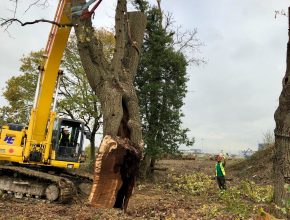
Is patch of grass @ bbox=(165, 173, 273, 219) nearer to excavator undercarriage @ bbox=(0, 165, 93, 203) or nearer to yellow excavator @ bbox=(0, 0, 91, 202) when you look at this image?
excavator undercarriage @ bbox=(0, 165, 93, 203)

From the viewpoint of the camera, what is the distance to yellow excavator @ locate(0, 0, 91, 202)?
12.7 m

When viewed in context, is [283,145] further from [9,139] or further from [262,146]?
[262,146]

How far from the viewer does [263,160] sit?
26.9m

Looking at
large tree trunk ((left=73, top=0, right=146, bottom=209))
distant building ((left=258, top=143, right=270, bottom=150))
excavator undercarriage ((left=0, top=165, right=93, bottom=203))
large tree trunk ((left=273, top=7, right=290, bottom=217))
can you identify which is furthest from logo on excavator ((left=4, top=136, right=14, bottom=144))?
distant building ((left=258, top=143, right=270, bottom=150))

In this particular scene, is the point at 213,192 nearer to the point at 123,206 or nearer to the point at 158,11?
the point at 123,206

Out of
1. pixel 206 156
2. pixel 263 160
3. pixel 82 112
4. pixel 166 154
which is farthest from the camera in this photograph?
pixel 206 156

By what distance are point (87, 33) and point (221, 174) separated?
10.4 meters

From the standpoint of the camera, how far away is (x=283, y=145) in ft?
28.4

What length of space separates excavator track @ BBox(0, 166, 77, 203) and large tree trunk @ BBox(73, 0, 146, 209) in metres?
3.45

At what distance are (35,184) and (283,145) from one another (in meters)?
7.59

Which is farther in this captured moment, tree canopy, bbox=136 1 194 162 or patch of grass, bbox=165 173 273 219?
tree canopy, bbox=136 1 194 162

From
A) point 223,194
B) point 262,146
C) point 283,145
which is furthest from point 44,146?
point 262,146

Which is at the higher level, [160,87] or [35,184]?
[160,87]

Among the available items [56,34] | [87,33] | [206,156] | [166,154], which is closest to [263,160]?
[166,154]
